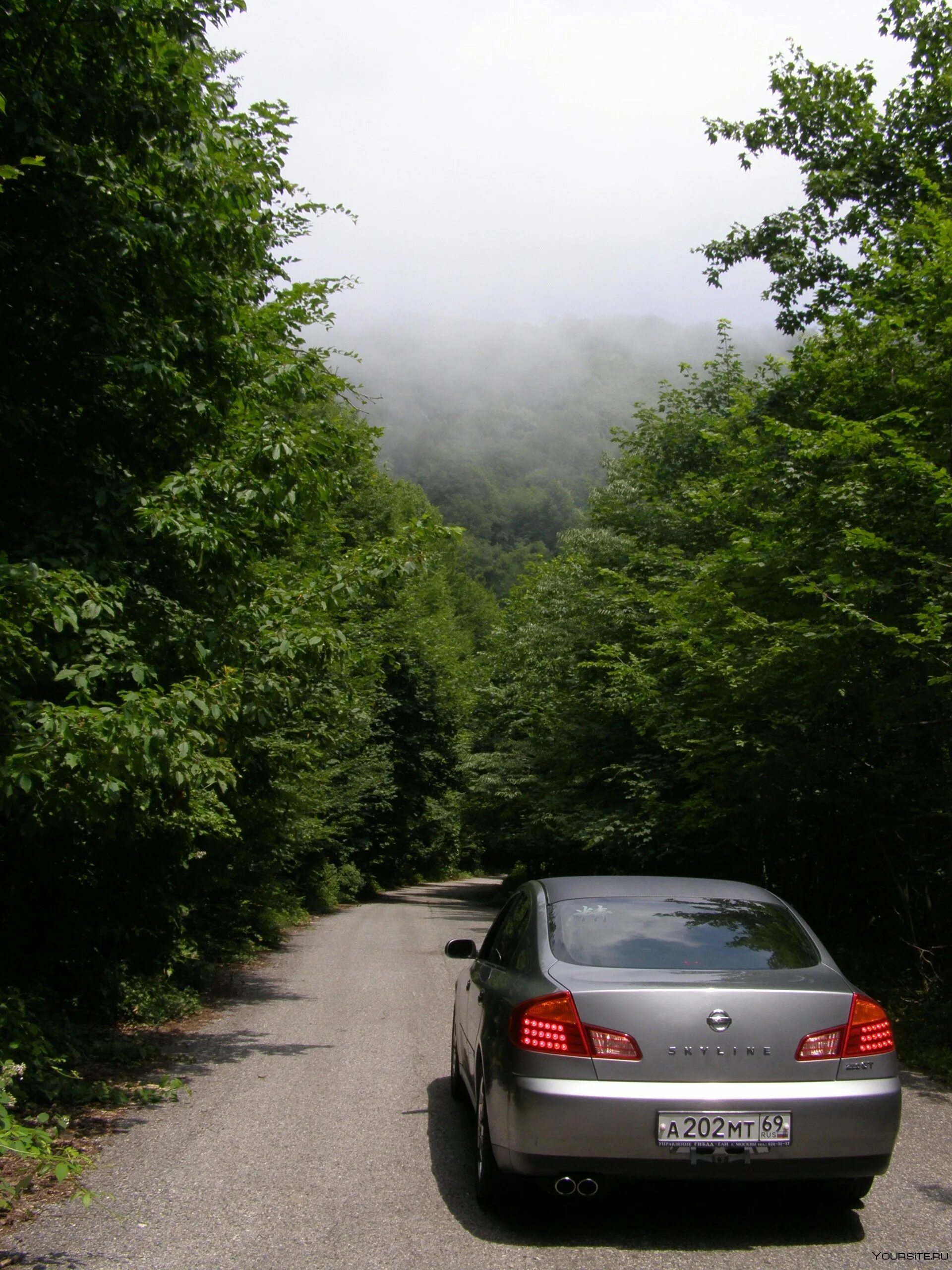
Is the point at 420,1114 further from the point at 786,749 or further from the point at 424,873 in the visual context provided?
the point at 424,873

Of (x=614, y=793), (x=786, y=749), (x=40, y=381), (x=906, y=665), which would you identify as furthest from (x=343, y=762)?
(x=40, y=381)

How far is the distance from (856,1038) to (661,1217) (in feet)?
3.99

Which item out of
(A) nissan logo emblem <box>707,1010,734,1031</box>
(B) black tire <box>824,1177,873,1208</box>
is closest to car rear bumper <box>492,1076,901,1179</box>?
(A) nissan logo emblem <box>707,1010,734,1031</box>

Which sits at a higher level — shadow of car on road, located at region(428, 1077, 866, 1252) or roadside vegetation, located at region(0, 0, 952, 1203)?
roadside vegetation, located at region(0, 0, 952, 1203)

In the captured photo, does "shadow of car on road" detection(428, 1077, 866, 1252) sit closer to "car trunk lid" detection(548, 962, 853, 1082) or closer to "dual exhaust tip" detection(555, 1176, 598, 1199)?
"dual exhaust tip" detection(555, 1176, 598, 1199)

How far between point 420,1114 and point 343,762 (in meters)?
21.9

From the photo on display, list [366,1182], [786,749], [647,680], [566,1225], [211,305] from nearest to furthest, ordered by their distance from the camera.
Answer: [566,1225] < [366,1182] < [211,305] < [786,749] < [647,680]

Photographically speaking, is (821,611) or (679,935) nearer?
(679,935)

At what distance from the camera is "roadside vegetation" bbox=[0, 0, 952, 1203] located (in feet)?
21.5

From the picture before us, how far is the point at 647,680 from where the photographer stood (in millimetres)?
18547

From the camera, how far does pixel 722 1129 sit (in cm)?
435

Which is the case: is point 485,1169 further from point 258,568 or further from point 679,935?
point 258,568

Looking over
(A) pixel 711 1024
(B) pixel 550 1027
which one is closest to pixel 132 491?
(B) pixel 550 1027

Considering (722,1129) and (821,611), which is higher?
(821,611)
